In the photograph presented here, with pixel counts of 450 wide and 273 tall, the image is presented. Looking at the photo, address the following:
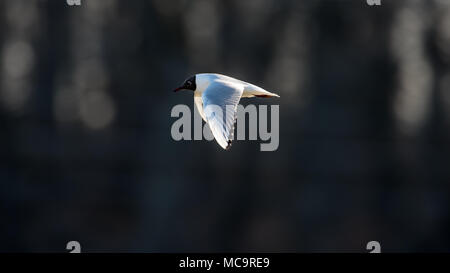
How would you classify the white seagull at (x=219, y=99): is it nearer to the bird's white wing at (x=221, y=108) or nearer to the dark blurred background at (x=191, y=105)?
the bird's white wing at (x=221, y=108)

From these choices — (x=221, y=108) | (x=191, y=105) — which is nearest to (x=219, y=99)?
(x=221, y=108)

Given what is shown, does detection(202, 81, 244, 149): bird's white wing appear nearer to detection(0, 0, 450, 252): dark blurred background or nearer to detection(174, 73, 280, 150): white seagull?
detection(174, 73, 280, 150): white seagull

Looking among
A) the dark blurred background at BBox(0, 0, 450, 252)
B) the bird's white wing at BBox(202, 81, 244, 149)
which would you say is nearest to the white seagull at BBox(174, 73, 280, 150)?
the bird's white wing at BBox(202, 81, 244, 149)

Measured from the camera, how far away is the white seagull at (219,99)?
6.98 ft

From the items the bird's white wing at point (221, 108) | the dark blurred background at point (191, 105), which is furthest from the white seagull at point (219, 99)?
the dark blurred background at point (191, 105)

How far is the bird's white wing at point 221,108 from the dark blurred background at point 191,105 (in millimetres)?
2642

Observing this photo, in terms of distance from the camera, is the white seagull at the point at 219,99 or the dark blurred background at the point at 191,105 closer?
the white seagull at the point at 219,99

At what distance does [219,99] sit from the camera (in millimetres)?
2338

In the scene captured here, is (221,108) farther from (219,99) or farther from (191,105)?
(191,105)

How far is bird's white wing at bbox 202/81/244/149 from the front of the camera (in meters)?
2.11

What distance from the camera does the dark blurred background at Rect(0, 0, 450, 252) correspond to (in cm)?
530

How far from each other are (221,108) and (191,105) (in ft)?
10.2

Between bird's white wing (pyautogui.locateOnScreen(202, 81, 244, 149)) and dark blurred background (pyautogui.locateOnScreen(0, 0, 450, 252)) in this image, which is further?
dark blurred background (pyautogui.locateOnScreen(0, 0, 450, 252))

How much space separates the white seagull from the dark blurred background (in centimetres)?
248
